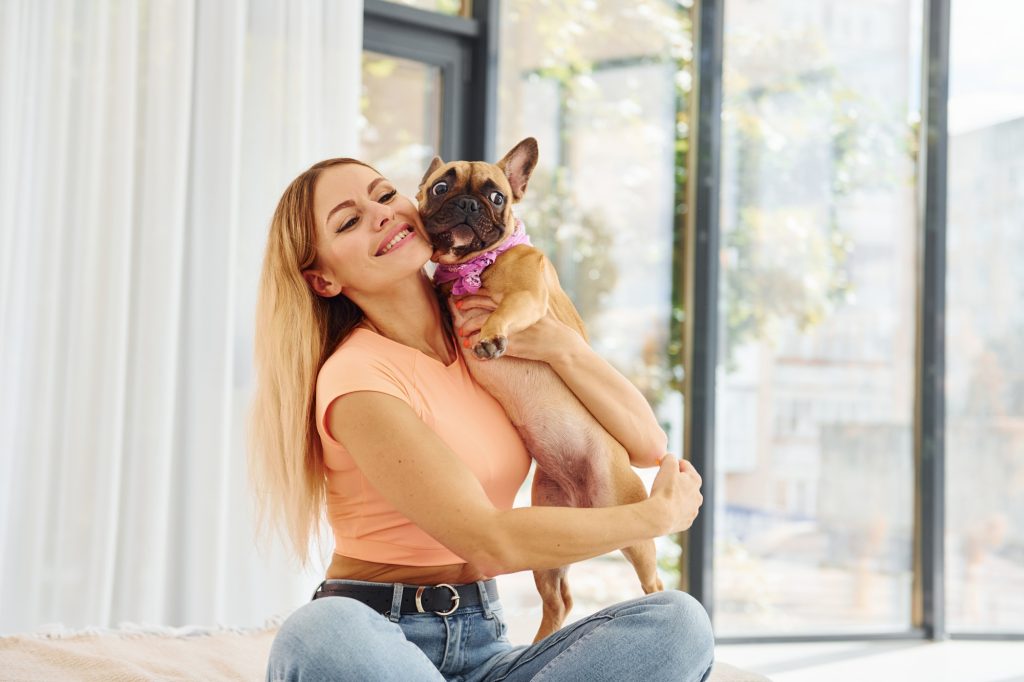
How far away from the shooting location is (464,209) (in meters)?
1.57

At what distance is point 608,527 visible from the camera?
1.35m

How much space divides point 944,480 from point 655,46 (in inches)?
77.3

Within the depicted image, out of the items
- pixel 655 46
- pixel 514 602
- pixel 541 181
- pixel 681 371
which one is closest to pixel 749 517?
pixel 681 371

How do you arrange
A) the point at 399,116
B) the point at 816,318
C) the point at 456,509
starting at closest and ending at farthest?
the point at 456,509
the point at 399,116
the point at 816,318

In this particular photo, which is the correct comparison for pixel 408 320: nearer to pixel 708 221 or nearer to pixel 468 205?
pixel 468 205

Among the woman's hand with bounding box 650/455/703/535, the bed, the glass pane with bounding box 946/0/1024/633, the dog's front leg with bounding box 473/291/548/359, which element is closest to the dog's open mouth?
the dog's front leg with bounding box 473/291/548/359

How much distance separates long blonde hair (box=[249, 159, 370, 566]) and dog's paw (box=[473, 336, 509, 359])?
0.27 m

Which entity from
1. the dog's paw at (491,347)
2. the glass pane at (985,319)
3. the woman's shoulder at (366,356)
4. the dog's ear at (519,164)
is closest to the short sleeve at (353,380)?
the woman's shoulder at (366,356)

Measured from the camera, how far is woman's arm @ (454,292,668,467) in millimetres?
1578

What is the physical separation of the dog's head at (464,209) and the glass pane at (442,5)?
6.12 ft

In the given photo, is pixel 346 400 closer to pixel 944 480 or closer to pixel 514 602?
pixel 514 602

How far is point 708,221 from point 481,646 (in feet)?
8.00

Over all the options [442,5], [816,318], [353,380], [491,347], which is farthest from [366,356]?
[816,318]

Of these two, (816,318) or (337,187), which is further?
(816,318)
